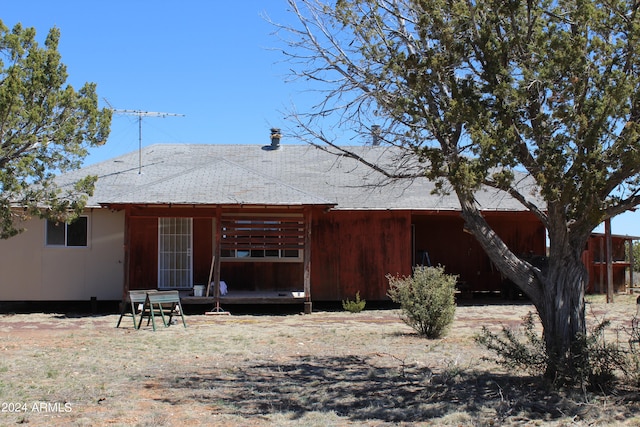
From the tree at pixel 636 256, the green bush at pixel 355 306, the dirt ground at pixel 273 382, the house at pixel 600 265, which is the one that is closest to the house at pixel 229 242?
the green bush at pixel 355 306

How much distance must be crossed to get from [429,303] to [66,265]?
1018cm

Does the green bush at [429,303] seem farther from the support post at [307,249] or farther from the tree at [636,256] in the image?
the tree at [636,256]

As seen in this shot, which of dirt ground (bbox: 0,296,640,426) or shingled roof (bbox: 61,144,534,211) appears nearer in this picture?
dirt ground (bbox: 0,296,640,426)

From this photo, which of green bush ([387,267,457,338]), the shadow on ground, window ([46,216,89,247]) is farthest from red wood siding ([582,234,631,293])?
window ([46,216,89,247])

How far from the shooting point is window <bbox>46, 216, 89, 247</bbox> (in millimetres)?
17609

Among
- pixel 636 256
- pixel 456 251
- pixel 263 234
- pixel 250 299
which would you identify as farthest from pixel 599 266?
pixel 250 299

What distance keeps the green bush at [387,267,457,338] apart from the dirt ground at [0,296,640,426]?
28 centimetres

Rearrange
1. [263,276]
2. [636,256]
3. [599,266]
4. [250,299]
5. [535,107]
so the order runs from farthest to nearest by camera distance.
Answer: [636,256] < [599,266] < [263,276] < [250,299] < [535,107]

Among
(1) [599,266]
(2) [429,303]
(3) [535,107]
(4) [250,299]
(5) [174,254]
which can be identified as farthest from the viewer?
(1) [599,266]

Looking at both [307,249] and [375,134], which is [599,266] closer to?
[307,249]

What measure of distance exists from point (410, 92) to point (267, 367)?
420cm

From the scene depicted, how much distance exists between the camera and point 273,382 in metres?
8.25

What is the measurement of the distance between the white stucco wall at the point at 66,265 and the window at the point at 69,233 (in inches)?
6.2

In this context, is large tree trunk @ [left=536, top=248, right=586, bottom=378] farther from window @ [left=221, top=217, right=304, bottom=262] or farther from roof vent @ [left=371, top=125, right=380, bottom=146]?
window @ [left=221, top=217, right=304, bottom=262]
